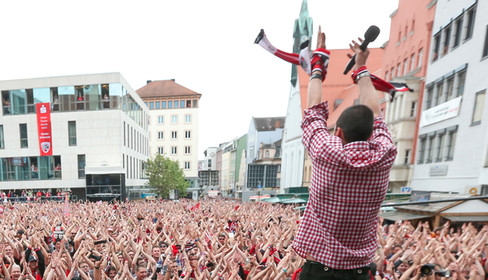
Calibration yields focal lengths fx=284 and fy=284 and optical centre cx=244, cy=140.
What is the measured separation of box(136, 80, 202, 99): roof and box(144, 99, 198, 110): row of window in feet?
4.58

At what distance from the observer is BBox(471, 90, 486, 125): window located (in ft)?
50.0

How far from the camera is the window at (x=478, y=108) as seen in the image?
15.2 m

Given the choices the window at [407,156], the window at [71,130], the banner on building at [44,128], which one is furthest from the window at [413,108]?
the banner on building at [44,128]

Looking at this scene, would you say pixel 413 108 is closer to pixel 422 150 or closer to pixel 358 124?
pixel 422 150

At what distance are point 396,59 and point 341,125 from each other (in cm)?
2827

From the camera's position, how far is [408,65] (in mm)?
23609

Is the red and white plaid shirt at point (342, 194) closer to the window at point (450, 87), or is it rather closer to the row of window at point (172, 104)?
the window at point (450, 87)

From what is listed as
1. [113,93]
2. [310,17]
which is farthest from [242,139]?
[113,93]

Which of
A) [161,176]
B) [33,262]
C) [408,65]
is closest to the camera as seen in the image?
[33,262]

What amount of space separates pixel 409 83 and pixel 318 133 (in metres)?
23.3

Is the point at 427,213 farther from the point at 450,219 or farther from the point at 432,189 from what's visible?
the point at 432,189

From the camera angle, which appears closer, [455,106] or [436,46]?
[455,106]

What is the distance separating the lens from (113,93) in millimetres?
32438

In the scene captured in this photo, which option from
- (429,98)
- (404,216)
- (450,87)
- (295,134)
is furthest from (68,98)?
(450,87)
